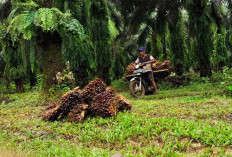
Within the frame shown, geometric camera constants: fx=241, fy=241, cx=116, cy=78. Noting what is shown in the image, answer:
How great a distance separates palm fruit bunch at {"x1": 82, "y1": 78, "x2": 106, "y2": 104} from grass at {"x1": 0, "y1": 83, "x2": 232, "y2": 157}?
1.86 feet

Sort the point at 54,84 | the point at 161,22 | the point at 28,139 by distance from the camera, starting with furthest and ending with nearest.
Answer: the point at 161,22
the point at 54,84
the point at 28,139

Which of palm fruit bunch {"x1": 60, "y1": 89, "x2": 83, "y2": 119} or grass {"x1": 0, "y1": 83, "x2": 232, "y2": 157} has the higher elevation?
palm fruit bunch {"x1": 60, "y1": 89, "x2": 83, "y2": 119}

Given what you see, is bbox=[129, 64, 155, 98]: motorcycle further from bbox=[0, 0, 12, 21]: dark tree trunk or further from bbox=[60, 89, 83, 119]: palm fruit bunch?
bbox=[0, 0, 12, 21]: dark tree trunk

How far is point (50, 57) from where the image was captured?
775 cm

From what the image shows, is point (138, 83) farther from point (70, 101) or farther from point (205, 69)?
point (205, 69)

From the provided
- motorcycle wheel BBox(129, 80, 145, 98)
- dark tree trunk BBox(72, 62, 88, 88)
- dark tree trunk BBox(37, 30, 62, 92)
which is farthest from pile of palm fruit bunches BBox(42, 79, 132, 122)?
dark tree trunk BBox(72, 62, 88, 88)

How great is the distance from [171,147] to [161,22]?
12.1 m

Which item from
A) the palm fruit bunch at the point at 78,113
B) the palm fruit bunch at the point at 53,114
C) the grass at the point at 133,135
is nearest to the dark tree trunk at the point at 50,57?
the grass at the point at 133,135

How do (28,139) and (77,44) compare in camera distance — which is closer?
(28,139)

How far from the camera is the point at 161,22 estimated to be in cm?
1430

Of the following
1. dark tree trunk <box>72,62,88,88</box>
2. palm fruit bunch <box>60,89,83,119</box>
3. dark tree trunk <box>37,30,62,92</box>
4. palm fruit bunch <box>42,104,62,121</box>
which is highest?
dark tree trunk <box>37,30,62,92</box>

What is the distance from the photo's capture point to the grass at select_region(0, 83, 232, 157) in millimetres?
3191

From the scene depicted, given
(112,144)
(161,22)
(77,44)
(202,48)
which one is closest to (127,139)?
(112,144)

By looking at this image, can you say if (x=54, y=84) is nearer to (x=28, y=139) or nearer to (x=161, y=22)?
(x=28, y=139)
